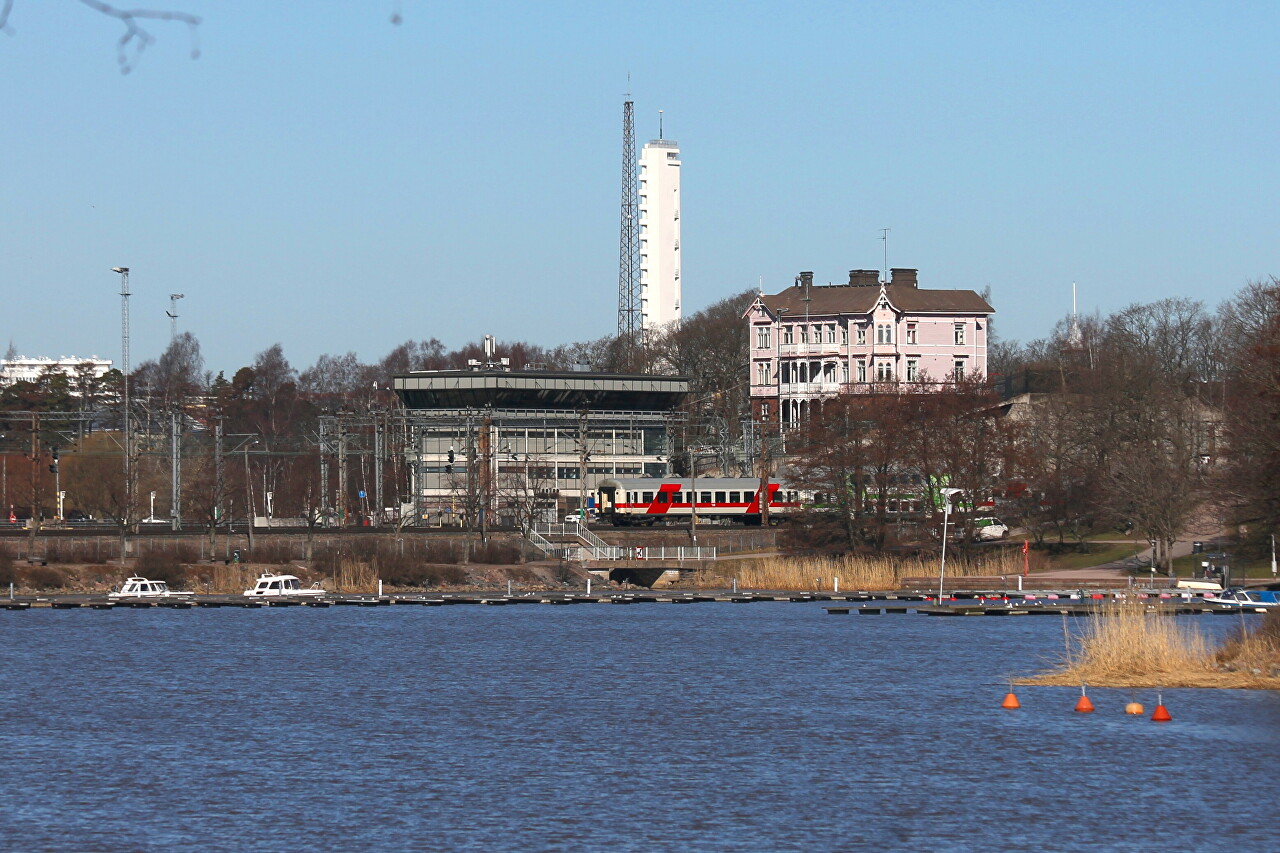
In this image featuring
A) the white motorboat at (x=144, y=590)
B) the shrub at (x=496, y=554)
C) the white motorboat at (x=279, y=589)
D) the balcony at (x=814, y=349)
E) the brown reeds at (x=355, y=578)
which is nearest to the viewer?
the white motorboat at (x=144, y=590)

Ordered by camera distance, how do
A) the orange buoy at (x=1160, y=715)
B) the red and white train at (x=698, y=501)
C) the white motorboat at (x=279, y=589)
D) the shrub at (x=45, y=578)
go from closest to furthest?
the orange buoy at (x=1160, y=715)
the white motorboat at (x=279, y=589)
the shrub at (x=45, y=578)
the red and white train at (x=698, y=501)

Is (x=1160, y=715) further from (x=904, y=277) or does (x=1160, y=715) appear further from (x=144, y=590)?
(x=904, y=277)

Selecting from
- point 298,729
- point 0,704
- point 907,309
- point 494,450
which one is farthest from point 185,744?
point 907,309

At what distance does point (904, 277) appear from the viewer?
16550 cm

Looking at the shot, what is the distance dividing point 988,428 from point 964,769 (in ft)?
217

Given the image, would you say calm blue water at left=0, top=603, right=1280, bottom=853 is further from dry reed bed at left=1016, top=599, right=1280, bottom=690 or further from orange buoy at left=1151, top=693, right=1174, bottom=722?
dry reed bed at left=1016, top=599, right=1280, bottom=690

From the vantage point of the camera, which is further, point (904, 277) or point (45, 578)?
point (904, 277)

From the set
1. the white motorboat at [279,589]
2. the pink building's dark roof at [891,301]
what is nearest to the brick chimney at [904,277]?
the pink building's dark roof at [891,301]

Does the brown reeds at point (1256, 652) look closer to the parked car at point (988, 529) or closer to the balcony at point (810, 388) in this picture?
the parked car at point (988, 529)

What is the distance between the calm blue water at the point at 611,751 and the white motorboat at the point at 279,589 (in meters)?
21.9

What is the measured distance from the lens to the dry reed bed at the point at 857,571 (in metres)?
94.2

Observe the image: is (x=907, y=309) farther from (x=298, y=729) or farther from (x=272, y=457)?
(x=298, y=729)

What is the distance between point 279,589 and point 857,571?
101ft

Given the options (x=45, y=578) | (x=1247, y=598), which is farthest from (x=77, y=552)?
(x=1247, y=598)
